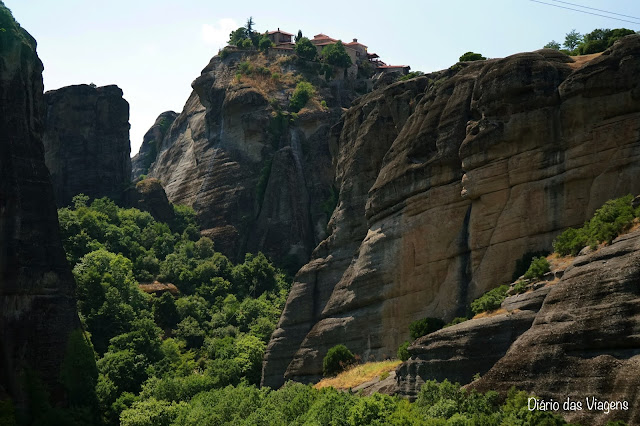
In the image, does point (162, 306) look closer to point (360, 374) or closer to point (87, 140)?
point (87, 140)

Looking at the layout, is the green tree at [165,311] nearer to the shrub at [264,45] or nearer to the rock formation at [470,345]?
the rock formation at [470,345]

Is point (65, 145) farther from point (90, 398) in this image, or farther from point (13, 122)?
point (90, 398)

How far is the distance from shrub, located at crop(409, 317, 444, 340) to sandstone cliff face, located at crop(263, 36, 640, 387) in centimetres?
88

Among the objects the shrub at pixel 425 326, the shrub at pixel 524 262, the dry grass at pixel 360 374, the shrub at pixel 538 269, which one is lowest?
the dry grass at pixel 360 374

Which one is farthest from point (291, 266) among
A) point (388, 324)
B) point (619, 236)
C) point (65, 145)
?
point (619, 236)

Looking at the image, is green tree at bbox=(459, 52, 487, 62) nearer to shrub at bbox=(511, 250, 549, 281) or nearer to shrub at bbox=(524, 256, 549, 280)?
shrub at bbox=(511, 250, 549, 281)

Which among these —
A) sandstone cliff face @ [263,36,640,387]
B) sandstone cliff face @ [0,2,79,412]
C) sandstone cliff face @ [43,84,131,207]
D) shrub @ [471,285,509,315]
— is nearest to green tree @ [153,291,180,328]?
sandstone cliff face @ [0,2,79,412]

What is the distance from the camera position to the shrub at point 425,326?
1909 inches

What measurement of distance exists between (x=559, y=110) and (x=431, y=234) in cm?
1004

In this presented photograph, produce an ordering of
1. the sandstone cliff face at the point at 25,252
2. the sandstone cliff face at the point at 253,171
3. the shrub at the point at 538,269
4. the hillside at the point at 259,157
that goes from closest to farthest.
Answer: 1. the shrub at the point at 538,269
2. the sandstone cliff face at the point at 25,252
3. the sandstone cliff face at the point at 253,171
4. the hillside at the point at 259,157

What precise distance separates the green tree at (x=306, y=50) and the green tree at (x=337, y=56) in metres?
1.54

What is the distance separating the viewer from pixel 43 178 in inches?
2452

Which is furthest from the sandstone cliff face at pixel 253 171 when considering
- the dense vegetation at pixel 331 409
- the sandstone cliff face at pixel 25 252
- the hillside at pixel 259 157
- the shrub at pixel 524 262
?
the shrub at pixel 524 262

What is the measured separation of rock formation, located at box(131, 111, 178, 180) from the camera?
450 ft
